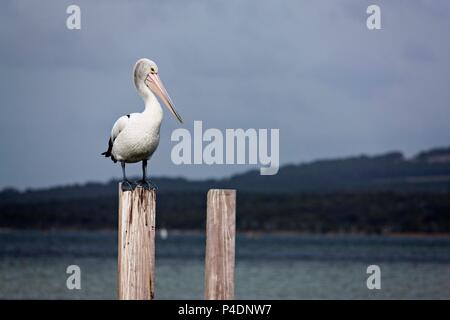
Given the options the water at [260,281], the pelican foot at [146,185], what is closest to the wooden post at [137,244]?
the pelican foot at [146,185]

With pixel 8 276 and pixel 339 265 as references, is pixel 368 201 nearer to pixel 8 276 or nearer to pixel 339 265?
pixel 339 265

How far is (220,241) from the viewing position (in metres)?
9.48

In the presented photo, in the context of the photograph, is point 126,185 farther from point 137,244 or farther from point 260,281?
point 260,281

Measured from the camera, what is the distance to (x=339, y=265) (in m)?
73.1

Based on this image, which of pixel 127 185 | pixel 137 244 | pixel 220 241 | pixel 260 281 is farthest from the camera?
pixel 260 281

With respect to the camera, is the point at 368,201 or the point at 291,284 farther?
the point at 368,201

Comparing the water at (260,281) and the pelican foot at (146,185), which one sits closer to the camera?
the pelican foot at (146,185)

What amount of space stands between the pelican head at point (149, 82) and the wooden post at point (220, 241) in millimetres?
1333

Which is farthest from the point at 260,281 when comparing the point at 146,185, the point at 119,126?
the point at 146,185

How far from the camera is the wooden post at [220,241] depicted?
31.0 ft

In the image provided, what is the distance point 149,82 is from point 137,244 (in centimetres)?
172

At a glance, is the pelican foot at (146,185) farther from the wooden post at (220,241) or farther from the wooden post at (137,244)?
the wooden post at (220,241)
